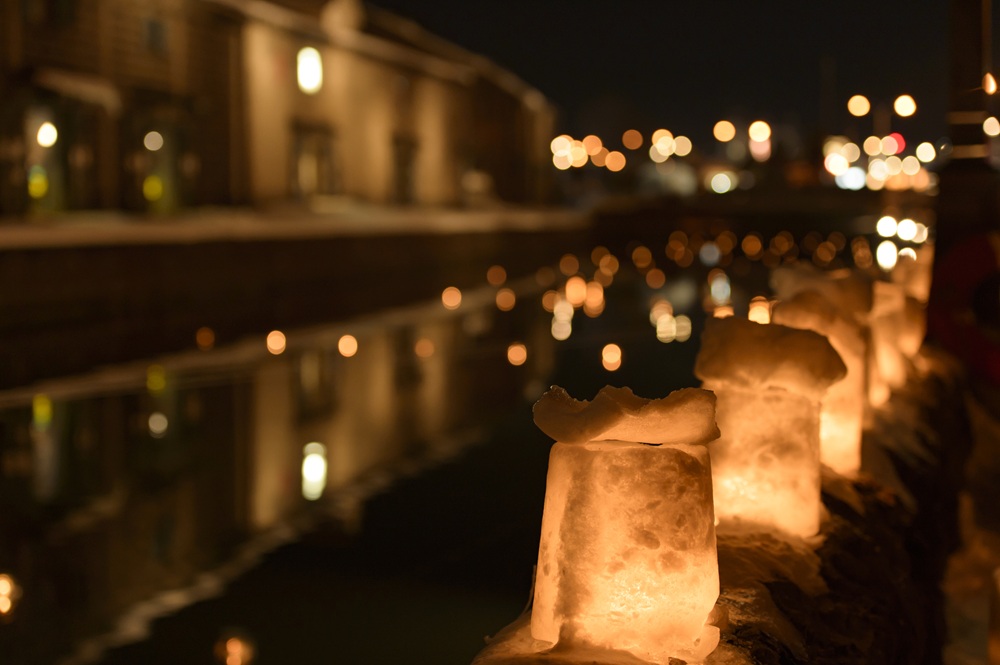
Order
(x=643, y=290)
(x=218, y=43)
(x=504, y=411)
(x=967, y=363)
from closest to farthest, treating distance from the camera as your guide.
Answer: (x=967, y=363) < (x=504, y=411) < (x=643, y=290) < (x=218, y=43)

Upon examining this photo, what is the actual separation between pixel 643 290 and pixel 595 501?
20.3m

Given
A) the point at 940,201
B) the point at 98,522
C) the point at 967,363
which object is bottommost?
the point at 98,522

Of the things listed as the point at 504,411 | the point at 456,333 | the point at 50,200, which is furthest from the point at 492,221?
the point at 504,411

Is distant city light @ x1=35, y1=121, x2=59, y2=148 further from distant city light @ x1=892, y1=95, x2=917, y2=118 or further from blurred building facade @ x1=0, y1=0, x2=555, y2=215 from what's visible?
distant city light @ x1=892, y1=95, x2=917, y2=118

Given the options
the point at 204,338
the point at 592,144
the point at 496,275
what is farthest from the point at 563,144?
the point at 204,338

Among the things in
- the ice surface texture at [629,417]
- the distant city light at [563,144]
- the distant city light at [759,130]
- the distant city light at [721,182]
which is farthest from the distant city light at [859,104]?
the distant city light at [721,182]

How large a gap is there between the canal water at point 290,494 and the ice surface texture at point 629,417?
1924 millimetres

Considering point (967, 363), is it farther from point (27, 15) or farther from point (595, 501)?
point (27, 15)

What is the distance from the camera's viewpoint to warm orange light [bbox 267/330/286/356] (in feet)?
47.0

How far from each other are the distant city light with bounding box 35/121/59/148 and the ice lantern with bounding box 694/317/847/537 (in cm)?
2037

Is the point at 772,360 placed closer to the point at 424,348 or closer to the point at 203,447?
the point at 203,447

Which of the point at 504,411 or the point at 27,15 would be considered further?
the point at 27,15

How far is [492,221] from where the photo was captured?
37562mm

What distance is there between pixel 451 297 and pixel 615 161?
263ft
